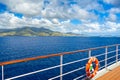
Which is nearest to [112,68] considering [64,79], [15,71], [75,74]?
[64,79]

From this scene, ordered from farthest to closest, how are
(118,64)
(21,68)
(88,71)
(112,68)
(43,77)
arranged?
(21,68) < (43,77) < (118,64) < (112,68) < (88,71)

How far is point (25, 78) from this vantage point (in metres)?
18.7

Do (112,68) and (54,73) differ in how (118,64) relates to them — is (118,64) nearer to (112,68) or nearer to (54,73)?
(112,68)

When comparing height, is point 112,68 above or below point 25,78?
above

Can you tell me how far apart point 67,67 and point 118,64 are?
55.1ft

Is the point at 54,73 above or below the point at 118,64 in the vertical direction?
below

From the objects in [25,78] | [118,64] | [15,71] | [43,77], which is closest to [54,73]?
[43,77]

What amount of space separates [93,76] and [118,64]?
7.66 feet

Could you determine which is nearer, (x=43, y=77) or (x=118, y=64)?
(x=118, y=64)

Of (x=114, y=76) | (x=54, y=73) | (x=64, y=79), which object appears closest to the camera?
(x=114, y=76)

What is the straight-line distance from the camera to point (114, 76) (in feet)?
15.7

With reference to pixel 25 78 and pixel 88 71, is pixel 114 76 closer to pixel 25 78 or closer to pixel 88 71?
pixel 88 71

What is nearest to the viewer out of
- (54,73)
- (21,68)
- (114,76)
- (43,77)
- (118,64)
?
(114,76)

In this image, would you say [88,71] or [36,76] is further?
[36,76]
